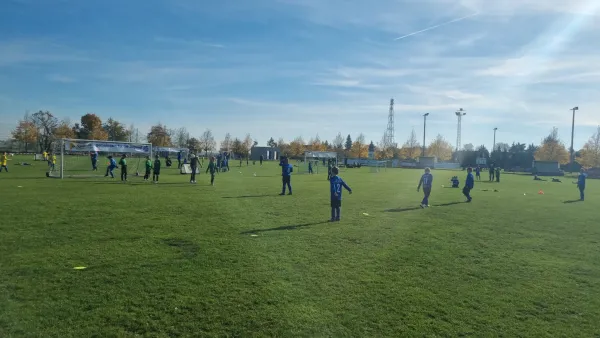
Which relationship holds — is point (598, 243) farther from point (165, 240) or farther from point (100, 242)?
point (100, 242)

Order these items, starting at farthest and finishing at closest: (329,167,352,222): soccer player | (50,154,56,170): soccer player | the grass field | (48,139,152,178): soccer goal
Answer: (50,154,56,170): soccer player → (48,139,152,178): soccer goal → (329,167,352,222): soccer player → the grass field

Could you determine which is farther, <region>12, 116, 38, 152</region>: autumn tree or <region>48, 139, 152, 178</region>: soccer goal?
<region>12, 116, 38, 152</region>: autumn tree

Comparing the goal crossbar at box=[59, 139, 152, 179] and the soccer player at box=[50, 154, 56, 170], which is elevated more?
the goal crossbar at box=[59, 139, 152, 179]

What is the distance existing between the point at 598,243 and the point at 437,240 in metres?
4.23

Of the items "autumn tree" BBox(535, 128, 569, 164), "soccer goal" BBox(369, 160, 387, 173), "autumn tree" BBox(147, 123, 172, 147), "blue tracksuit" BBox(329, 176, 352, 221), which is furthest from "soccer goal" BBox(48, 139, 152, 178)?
"autumn tree" BBox(535, 128, 569, 164)

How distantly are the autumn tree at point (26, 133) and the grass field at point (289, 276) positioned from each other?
331ft

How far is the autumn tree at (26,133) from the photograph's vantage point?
96.5 meters

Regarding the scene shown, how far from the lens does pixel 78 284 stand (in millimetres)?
6074

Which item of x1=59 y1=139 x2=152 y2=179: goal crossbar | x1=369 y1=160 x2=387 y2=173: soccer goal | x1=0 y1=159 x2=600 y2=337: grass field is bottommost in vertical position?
x1=0 y1=159 x2=600 y2=337: grass field

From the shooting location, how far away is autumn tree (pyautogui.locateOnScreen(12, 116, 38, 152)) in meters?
96.5

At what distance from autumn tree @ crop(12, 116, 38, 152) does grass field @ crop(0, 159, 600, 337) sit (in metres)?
101

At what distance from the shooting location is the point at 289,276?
6770 millimetres

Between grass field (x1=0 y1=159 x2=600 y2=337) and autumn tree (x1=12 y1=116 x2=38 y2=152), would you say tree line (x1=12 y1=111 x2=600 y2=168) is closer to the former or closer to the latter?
autumn tree (x1=12 y1=116 x2=38 y2=152)

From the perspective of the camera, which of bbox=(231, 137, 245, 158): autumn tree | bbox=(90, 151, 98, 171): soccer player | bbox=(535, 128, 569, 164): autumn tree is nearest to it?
bbox=(90, 151, 98, 171): soccer player
